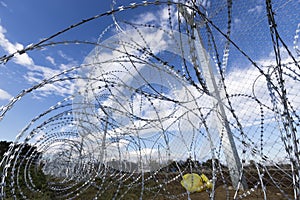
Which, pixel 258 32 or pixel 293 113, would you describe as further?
pixel 258 32

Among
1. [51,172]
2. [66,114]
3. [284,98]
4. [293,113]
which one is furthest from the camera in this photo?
[51,172]

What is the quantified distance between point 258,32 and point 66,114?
371 centimetres

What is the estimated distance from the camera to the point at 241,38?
15.7 ft

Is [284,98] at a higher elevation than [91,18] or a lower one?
lower

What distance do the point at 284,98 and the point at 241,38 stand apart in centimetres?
314

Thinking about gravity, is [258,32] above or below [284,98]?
above

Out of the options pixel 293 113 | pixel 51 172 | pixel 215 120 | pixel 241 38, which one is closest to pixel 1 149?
pixel 51 172

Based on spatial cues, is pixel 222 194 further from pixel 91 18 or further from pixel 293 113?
pixel 91 18

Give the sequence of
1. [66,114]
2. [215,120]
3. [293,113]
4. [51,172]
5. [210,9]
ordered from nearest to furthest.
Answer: [293,113] → [66,114] → [210,9] → [215,120] → [51,172]

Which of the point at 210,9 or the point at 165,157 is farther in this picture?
the point at 165,157

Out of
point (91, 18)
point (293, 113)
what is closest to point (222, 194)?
point (293, 113)

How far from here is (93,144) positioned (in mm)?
8000

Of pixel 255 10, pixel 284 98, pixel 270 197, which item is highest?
pixel 255 10

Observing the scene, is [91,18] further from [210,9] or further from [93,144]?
[93,144]
